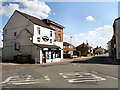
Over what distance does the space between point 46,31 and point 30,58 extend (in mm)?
8768

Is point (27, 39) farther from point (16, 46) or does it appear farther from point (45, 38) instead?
point (45, 38)

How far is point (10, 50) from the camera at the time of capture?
26.6 meters

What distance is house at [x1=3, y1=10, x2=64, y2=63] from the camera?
2247 cm

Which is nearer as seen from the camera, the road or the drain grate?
the road

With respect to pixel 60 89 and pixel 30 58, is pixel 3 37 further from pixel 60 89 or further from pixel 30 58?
pixel 60 89

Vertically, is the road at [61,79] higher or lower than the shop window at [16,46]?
lower

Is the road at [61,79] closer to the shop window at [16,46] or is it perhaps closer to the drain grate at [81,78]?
the drain grate at [81,78]

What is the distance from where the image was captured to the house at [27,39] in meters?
22.5

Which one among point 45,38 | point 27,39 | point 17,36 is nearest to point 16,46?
point 17,36

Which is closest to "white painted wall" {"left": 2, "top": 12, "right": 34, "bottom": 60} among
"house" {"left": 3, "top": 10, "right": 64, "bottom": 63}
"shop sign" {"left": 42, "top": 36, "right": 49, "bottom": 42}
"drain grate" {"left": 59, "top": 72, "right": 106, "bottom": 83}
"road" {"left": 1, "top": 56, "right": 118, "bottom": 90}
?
"house" {"left": 3, "top": 10, "right": 64, "bottom": 63}

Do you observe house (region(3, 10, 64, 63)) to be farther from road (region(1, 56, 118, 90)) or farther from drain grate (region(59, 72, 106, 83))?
drain grate (region(59, 72, 106, 83))

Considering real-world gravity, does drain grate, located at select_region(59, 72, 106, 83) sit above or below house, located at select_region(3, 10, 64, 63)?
below

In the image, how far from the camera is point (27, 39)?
23188mm

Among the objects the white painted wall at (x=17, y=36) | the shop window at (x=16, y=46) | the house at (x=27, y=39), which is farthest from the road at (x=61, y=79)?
the shop window at (x=16, y=46)
